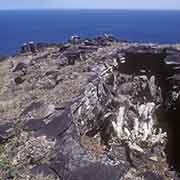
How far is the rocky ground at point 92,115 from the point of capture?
13523mm

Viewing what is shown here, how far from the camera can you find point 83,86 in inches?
780

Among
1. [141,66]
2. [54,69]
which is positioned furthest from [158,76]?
[54,69]

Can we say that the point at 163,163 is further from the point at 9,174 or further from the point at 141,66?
the point at 141,66

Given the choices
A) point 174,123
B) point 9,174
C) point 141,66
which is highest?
point 9,174

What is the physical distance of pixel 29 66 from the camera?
28328 millimetres

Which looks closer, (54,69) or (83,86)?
(83,86)

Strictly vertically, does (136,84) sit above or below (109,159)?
below

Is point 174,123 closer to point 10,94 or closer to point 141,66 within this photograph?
point 141,66

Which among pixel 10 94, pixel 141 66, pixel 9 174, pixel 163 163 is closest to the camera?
pixel 9 174

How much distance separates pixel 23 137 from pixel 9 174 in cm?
220

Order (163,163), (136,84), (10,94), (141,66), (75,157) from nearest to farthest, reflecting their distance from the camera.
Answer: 1. (75,157)
2. (163,163)
3. (10,94)
4. (136,84)
5. (141,66)

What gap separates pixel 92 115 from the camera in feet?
60.8

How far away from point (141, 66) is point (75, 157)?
1363 centimetres

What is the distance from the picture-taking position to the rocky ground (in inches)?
532
